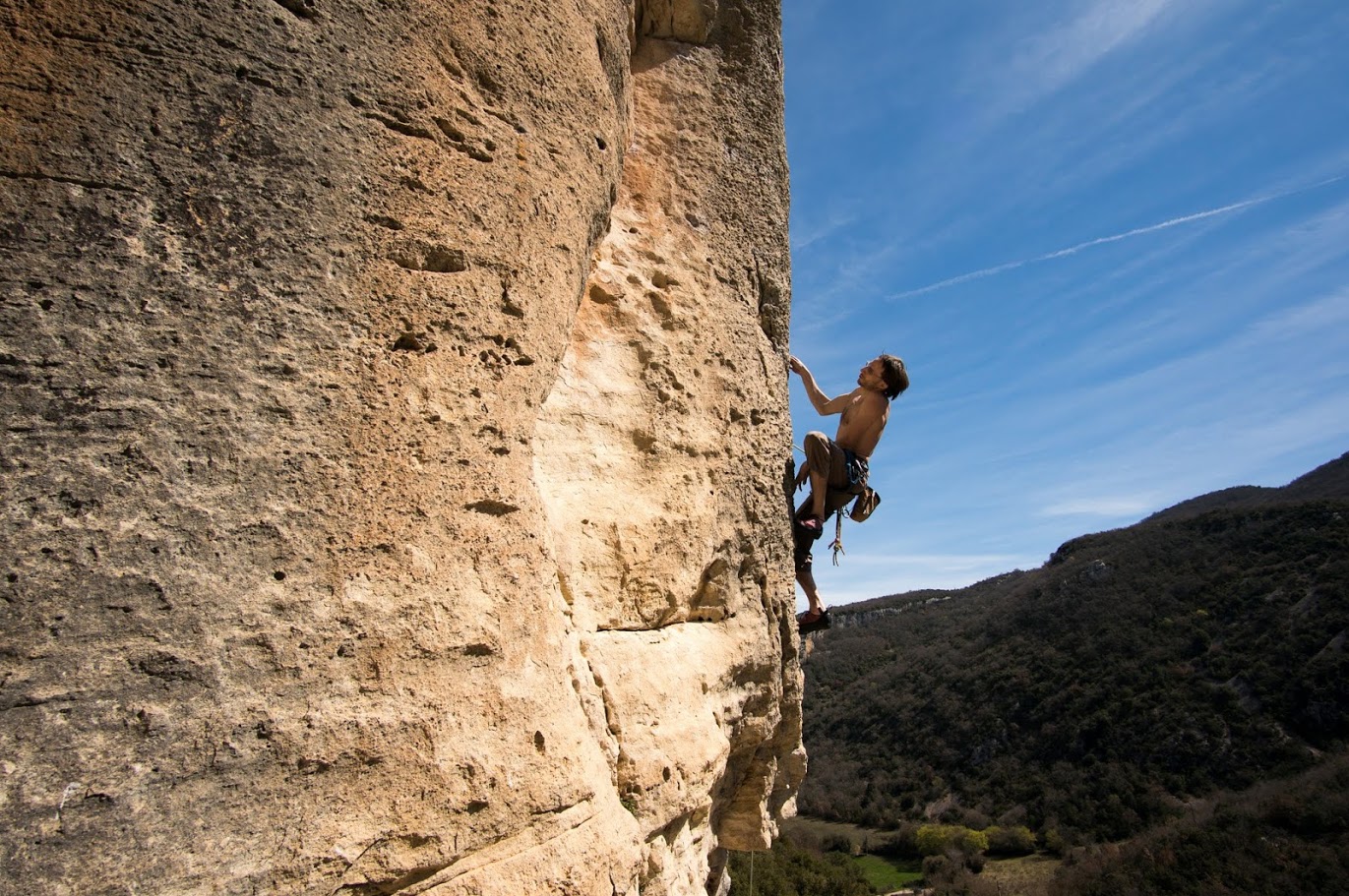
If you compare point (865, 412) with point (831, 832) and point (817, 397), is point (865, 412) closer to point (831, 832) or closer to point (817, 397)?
point (817, 397)

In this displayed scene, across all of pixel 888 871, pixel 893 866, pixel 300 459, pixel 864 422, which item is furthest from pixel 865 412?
pixel 893 866

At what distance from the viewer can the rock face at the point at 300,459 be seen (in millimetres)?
1622

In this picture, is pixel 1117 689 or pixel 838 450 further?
pixel 1117 689

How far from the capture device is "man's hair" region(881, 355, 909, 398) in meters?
4.81

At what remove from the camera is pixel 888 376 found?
4.84 metres

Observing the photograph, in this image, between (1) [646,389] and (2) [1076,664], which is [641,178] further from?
(2) [1076,664]

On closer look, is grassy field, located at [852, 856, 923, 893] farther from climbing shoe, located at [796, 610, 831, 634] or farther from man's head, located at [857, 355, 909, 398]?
man's head, located at [857, 355, 909, 398]

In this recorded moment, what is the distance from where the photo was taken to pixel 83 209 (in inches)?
70.2

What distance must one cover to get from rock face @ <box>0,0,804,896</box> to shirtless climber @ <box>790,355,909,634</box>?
191 centimetres

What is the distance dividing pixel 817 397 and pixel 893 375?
50cm

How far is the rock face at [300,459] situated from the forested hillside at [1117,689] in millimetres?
26215

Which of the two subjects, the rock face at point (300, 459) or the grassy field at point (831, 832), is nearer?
the rock face at point (300, 459)

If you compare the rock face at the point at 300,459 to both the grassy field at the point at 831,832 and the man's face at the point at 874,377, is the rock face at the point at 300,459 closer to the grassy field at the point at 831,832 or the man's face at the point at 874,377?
the man's face at the point at 874,377

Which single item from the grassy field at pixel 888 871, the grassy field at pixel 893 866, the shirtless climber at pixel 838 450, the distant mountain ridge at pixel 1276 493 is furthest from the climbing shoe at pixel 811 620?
the distant mountain ridge at pixel 1276 493
